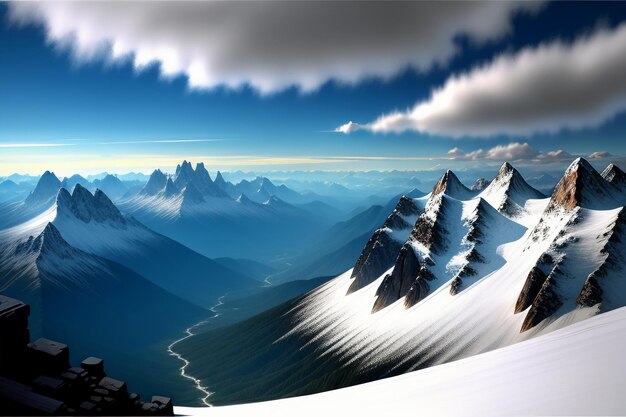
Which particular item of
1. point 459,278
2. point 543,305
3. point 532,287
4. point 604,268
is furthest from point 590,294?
point 459,278

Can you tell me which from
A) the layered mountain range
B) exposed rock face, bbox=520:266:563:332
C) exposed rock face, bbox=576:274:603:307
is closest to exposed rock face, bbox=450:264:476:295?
the layered mountain range

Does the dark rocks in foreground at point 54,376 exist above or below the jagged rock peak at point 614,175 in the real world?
below

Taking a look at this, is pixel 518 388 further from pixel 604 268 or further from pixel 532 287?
pixel 532 287

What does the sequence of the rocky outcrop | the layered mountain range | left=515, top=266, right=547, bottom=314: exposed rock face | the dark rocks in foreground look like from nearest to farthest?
the dark rocks in foreground → the layered mountain range → left=515, top=266, right=547, bottom=314: exposed rock face → the rocky outcrop

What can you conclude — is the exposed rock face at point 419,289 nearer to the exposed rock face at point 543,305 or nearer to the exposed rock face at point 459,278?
the exposed rock face at point 459,278

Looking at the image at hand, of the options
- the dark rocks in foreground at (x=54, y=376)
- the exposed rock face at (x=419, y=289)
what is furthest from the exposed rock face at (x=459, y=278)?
the dark rocks in foreground at (x=54, y=376)

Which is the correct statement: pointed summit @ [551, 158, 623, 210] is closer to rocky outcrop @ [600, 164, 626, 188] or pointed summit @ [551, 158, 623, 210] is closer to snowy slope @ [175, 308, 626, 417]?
rocky outcrop @ [600, 164, 626, 188]
